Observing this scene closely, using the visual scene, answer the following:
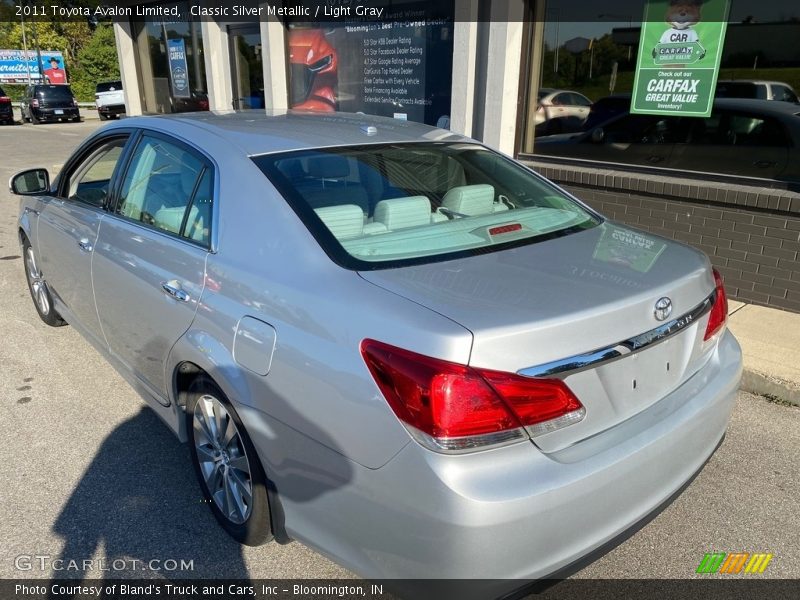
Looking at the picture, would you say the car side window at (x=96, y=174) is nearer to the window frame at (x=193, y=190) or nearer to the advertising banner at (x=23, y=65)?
the window frame at (x=193, y=190)

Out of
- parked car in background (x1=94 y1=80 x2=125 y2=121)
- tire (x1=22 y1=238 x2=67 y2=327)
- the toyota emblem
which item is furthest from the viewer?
parked car in background (x1=94 y1=80 x2=125 y2=121)

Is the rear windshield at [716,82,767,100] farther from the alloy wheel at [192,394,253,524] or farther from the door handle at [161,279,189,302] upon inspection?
the alloy wheel at [192,394,253,524]

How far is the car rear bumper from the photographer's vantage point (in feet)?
5.39

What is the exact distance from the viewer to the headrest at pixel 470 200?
9.36 ft

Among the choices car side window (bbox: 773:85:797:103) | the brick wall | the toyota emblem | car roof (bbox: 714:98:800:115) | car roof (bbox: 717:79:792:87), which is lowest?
the brick wall

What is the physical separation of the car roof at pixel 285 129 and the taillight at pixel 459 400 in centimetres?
127

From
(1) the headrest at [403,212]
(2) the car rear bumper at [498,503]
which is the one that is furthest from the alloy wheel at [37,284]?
(2) the car rear bumper at [498,503]

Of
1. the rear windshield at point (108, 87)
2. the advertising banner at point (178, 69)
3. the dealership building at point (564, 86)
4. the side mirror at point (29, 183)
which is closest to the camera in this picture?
the side mirror at point (29, 183)

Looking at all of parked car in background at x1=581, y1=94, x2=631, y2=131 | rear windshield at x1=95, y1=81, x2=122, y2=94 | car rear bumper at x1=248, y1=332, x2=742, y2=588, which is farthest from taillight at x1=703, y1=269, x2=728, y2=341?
rear windshield at x1=95, y1=81, x2=122, y2=94

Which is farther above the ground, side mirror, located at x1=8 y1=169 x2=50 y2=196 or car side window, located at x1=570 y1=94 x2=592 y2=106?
car side window, located at x1=570 y1=94 x2=592 y2=106

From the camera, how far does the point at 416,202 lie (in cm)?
270

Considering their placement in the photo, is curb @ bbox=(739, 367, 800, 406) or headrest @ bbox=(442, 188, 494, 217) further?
curb @ bbox=(739, 367, 800, 406)

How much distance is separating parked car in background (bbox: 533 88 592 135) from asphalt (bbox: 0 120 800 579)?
309 centimetres

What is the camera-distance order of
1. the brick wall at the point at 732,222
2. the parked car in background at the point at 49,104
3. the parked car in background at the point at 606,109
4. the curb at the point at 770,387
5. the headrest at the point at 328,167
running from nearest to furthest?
the headrest at the point at 328,167, the curb at the point at 770,387, the brick wall at the point at 732,222, the parked car in background at the point at 606,109, the parked car in background at the point at 49,104
